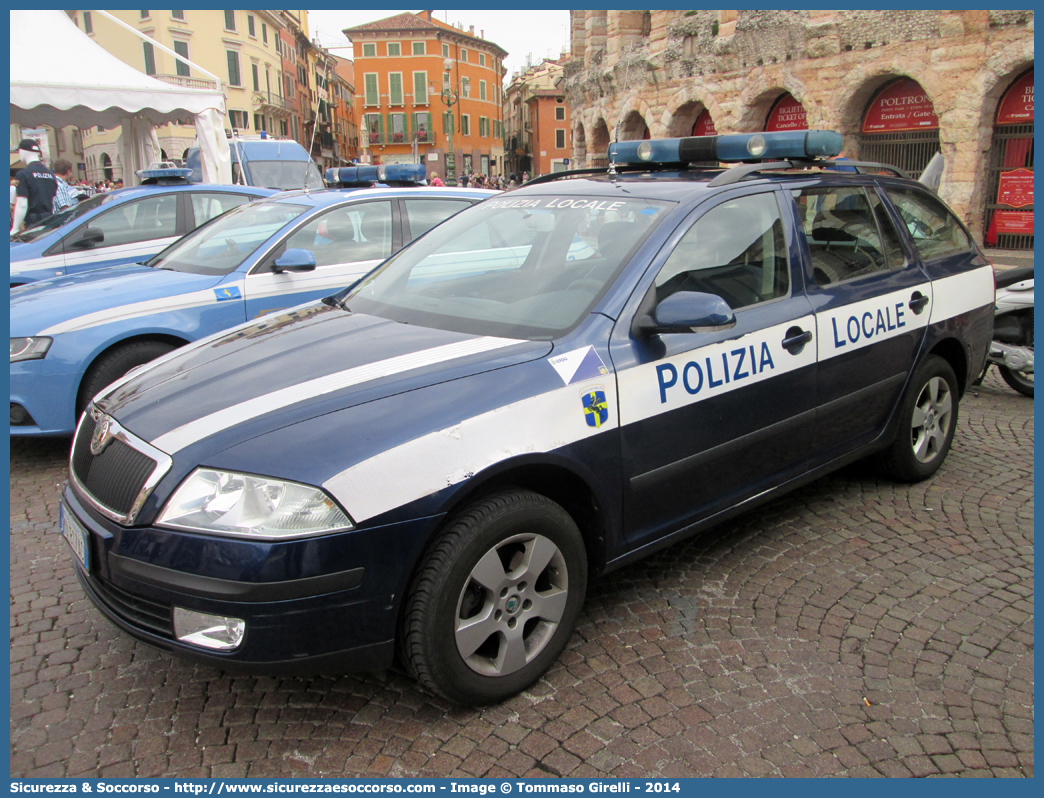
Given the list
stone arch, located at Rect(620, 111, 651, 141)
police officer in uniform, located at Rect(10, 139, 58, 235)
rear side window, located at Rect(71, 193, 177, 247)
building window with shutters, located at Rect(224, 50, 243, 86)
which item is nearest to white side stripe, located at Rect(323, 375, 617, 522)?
rear side window, located at Rect(71, 193, 177, 247)

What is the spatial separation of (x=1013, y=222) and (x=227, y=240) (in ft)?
50.6

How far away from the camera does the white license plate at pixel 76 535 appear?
2.49m

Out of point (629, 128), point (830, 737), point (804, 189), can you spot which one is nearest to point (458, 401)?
point (830, 737)

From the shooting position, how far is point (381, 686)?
2750 millimetres

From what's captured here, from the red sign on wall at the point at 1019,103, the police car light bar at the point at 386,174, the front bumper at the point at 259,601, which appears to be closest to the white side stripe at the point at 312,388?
the front bumper at the point at 259,601

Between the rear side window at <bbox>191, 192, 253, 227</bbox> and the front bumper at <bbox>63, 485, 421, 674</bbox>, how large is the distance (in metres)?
6.58

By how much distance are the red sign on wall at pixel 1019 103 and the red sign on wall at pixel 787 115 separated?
5.05m

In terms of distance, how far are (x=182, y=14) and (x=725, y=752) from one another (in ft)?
196

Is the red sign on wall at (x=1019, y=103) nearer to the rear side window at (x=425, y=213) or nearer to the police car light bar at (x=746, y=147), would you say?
the rear side window at (x=425, y=213)

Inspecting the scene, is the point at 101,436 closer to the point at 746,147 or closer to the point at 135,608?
the point at 135,608

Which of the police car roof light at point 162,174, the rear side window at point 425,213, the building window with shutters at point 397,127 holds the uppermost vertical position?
the building window with shutters at point 397,127

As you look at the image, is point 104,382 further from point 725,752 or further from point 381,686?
point 725,752

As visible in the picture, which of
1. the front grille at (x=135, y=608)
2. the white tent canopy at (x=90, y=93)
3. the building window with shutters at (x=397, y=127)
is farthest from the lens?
the building window with shutters at (x=397, y=127)

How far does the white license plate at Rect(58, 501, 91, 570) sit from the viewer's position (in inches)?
98.1
